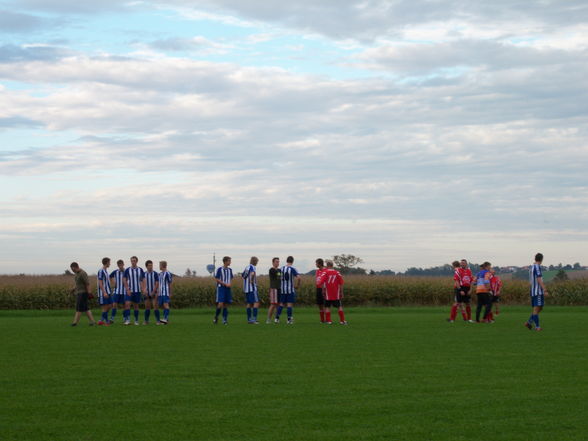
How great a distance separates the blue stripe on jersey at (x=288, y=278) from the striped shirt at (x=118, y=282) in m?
5.17

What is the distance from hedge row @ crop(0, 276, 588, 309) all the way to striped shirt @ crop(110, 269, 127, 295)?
17.7m

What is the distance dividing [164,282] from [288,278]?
4029 mm

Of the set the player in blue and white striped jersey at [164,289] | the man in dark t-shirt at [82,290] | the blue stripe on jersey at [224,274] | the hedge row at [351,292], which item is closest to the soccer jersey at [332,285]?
the blue stripe on jersey at [224,274]

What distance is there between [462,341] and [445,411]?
9.40 metres

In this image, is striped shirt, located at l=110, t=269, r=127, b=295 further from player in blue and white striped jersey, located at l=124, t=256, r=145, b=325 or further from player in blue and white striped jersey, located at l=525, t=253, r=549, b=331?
player in blue and white striped jersey, located at l=525, t=253, r=549, b=331

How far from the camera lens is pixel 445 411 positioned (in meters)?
9.49

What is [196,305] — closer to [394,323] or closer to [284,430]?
[394,323]

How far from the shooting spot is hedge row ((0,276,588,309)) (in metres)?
44.0

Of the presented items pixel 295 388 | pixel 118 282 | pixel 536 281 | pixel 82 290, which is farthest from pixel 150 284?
pixel 295 388

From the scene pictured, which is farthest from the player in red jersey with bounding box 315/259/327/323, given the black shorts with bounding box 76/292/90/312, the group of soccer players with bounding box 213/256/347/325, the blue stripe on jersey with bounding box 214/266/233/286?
the black shorts with bounding box 76/292/90/312

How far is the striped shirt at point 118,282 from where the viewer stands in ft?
87.6

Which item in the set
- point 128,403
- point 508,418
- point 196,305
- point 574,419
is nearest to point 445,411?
point 508,418

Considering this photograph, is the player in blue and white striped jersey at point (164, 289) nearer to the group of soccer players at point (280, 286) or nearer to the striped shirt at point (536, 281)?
the group of soccer players at point (280, 286)

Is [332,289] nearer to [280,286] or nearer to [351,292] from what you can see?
[280,286]
